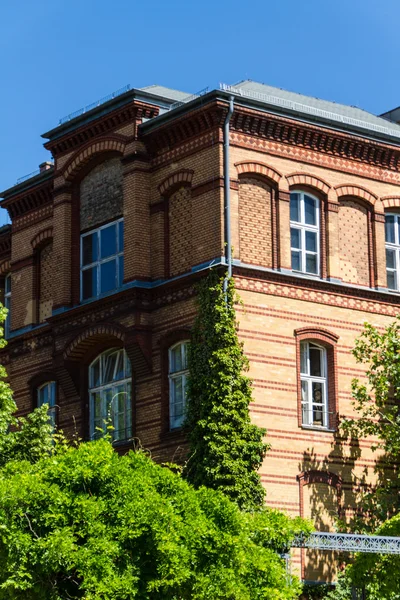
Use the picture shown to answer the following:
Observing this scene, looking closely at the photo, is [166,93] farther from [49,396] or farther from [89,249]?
[49,396]

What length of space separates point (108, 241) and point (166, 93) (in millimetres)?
5027

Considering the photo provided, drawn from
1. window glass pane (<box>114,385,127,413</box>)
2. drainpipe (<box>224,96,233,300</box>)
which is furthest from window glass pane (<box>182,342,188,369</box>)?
window glass pane (<box>114,385,127,413</box>)

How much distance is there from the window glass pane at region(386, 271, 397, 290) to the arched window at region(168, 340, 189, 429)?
268 inches

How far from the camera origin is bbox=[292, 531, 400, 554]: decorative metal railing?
2944 cm

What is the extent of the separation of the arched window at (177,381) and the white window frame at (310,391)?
3.13 m

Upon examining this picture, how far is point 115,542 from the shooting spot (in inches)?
1087

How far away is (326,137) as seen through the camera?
42.1 metres

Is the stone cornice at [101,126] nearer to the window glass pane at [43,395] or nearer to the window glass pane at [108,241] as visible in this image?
Answer: the window glass pane at [108,241]

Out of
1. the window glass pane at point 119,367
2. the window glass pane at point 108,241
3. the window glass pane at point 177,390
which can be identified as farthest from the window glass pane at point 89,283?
the window glass pane at point 177,390

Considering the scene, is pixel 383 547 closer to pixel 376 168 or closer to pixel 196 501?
pixel 196 501

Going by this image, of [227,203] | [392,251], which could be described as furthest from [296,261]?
[392,251]

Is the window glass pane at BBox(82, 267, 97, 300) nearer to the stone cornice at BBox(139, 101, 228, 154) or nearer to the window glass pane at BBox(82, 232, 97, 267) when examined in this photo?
the window glass pane at BBox(82, 232, 97, 267)

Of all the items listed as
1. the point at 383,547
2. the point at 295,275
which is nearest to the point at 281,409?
the point at 295,275

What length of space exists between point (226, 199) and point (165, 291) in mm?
3021
